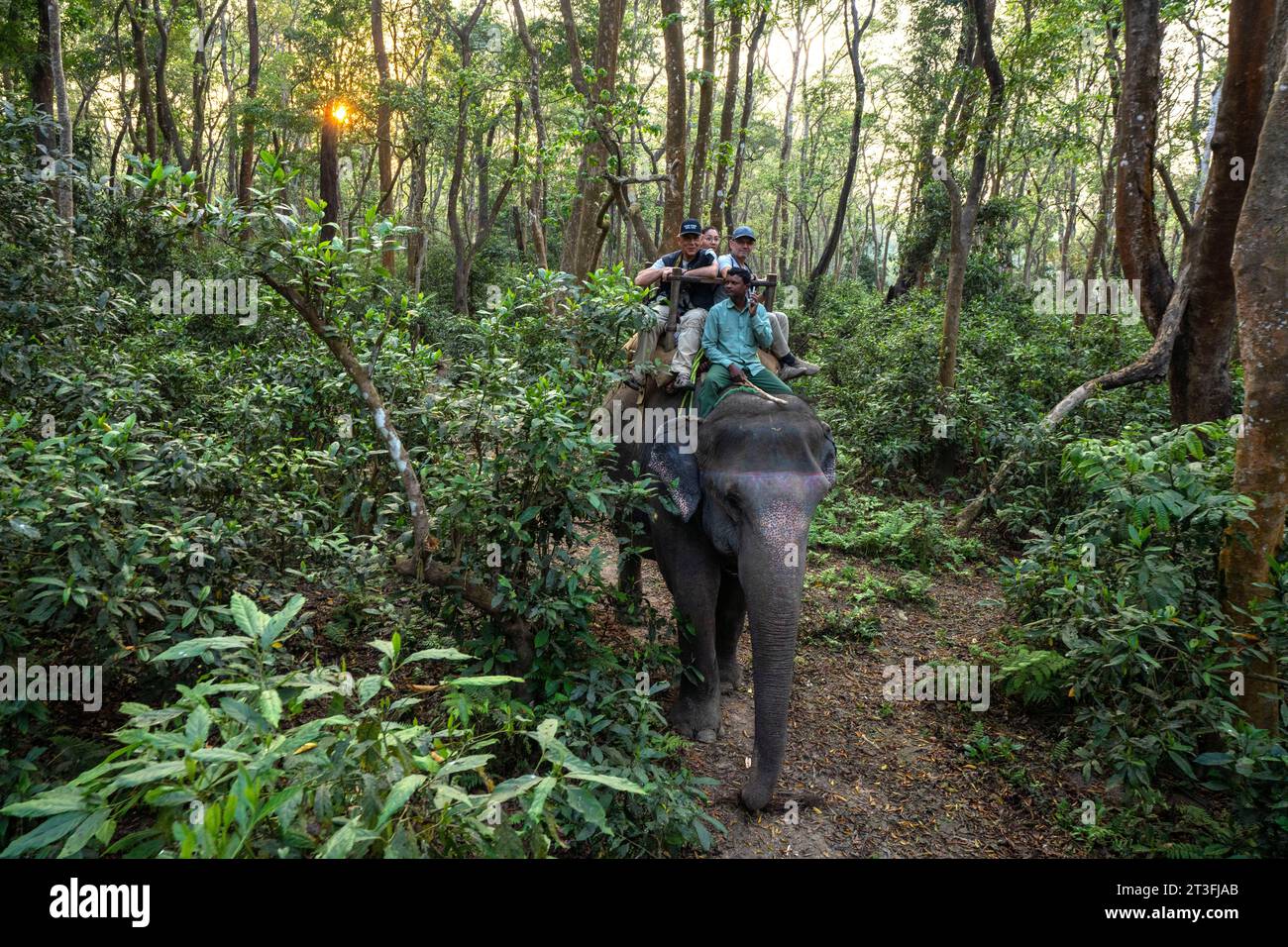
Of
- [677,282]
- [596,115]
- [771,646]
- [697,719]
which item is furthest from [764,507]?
[596,115]

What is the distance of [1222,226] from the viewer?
6848 millimetres

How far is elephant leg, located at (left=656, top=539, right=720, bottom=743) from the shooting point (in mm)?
5211

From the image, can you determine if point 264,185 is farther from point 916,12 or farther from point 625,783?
point 916,12

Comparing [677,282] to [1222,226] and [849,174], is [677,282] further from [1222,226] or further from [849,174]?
[849,174]

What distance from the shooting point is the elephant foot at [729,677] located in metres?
6.00

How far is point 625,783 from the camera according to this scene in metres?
2.17

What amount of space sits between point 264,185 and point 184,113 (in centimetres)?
3587

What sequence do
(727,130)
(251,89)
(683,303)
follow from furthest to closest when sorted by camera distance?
(251,89)
(727,130)
(683,303)

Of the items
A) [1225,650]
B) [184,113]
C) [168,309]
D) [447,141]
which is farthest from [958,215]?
[184,113]

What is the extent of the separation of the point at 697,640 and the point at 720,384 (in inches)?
74.5

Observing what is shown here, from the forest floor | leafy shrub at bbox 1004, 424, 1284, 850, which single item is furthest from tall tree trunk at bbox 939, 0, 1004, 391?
leafy shrub at bbox 1004, 424, 1284, 850

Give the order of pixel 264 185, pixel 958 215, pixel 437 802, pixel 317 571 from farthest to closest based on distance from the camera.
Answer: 1. pixel 958 215
2. pixel 317 571
3. pixel 264 185
4. pixel 437 802

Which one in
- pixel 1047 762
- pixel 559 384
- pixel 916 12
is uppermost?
pixel 916 12

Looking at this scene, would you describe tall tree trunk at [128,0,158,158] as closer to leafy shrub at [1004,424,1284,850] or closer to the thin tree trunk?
the thin tree trunk
